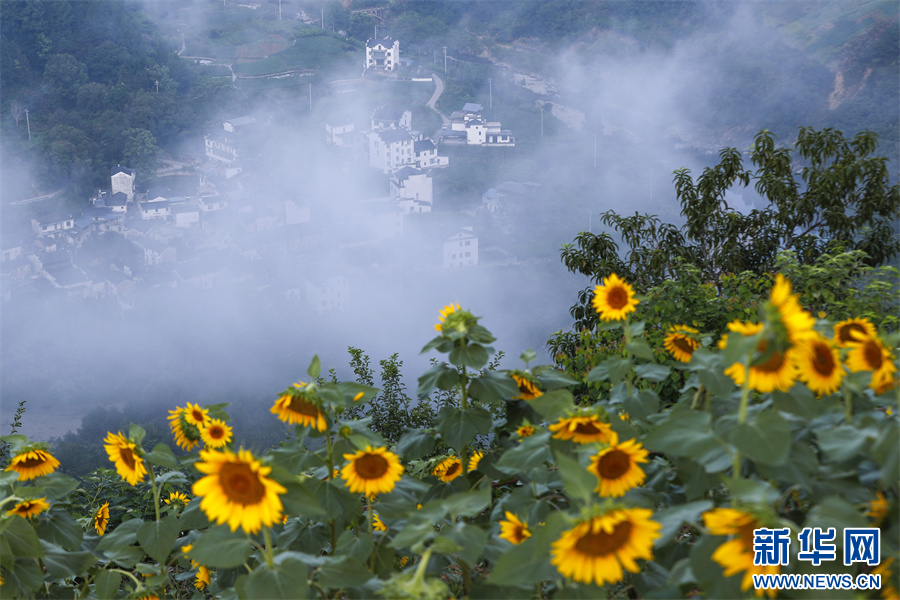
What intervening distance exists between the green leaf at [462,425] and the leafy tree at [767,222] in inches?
86.3

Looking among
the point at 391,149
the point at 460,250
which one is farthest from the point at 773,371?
the point at 391,149

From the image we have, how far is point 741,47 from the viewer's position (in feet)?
43.5

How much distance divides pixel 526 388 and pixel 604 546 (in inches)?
15.5

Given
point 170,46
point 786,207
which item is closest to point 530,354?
point 786,207

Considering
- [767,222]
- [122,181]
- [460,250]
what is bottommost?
[767,222]

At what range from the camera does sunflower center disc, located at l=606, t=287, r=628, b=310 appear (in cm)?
103

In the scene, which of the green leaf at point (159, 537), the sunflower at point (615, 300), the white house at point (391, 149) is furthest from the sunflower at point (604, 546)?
the white house at point (391, 149)

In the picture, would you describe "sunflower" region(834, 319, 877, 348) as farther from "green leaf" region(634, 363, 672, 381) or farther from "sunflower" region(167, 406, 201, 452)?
"sunflower" region(167, 406, 201, 452)

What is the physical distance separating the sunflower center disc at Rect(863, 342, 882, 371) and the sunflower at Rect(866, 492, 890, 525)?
15 cm

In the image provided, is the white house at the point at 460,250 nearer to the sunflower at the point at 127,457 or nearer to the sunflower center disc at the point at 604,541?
the sunflower at the point at 127,457

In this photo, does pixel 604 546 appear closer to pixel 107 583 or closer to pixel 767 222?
pixel 107 583

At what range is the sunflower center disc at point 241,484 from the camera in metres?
0.63

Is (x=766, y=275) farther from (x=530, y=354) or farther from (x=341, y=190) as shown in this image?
(x=341, y=190)

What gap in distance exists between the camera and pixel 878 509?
1.81 feet
